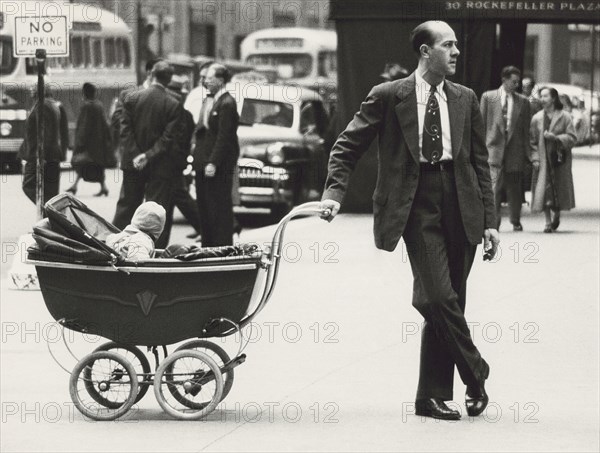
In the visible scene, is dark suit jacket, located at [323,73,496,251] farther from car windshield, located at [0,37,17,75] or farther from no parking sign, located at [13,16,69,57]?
car windshield, located at [0,37,17,75]

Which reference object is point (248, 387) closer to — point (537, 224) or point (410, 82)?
point (410, 82)

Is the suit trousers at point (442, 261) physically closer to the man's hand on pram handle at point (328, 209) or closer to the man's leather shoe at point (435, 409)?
the man's leather shoe at point (435, 409)

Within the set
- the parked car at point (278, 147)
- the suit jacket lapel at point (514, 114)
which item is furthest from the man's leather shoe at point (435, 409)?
the parked car at point (278, 147)

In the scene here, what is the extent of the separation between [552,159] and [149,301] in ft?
35.7

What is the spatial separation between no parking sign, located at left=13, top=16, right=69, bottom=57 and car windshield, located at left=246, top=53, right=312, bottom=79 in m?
31.4

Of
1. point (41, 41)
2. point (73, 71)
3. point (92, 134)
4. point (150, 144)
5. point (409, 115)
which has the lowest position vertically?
point (92, 134)

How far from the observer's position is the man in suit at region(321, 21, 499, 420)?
288 inches

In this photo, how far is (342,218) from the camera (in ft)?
61.6

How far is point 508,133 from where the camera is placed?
1712 cm

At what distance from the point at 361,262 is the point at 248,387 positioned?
5728mm

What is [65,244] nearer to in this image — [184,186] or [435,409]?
[435,409]

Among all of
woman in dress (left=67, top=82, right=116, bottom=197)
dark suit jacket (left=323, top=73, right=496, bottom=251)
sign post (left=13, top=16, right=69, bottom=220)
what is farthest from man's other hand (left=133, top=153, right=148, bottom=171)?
woman in dress (left=67, top=82, right=116, bottom=197)

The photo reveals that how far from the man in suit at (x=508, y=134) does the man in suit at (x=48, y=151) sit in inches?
184

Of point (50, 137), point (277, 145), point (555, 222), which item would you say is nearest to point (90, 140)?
point (277, 145)
